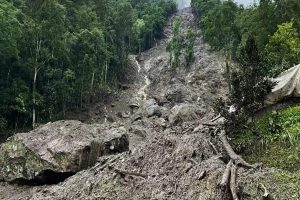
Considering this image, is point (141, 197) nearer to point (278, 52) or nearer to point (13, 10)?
point (278, 52)

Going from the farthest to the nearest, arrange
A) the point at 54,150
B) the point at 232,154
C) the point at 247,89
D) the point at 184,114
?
the point at 184,114, the point at 54,150, the point at 247,89, the point at 232,154

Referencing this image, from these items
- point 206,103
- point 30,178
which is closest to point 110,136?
point 30,178

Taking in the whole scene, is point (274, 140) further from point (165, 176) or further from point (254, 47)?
point (165, 176)

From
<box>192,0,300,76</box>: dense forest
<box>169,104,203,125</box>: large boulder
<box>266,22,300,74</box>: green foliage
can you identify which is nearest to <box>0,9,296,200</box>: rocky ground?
<box>192,0,300,76</box>: dense forest

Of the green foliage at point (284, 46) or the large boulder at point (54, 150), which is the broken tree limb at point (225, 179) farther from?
the green foliage at point (284, 46)

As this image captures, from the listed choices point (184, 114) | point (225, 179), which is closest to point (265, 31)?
point (184, 114)

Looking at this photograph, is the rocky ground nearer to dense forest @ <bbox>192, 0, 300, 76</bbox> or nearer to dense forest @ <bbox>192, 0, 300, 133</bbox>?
dense forest @ <bbox>192, 0, 300, 133</bbox>
